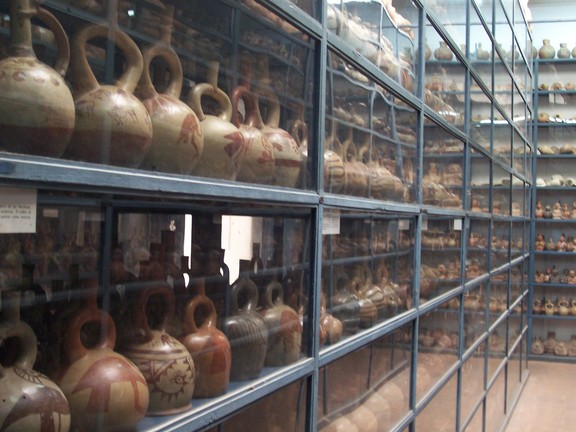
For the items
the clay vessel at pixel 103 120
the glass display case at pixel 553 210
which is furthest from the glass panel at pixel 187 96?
the glass display case at pixel 553 210

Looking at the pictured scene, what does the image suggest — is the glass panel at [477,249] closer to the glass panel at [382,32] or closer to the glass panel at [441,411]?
the glass panel at [441,411]

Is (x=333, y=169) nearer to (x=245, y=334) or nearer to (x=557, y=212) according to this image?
(x=245, y=334)

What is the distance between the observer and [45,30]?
0.98m

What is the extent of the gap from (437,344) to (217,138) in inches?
75.7

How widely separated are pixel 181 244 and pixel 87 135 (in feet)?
1.27

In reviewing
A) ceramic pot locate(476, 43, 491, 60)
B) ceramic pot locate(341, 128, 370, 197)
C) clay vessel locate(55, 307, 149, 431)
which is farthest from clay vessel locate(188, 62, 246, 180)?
ceramic pot locate(476, 43, 491, 60)

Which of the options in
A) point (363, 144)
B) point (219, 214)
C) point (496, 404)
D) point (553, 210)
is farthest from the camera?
point (553, 210)

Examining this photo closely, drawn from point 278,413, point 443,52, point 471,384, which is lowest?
point 471,384

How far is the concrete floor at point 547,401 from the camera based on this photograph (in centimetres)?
444

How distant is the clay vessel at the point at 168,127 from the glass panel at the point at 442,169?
1.72 m

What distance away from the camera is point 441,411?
2936mm

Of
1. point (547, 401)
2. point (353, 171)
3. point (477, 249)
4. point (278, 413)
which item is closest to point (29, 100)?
point (278, 413)

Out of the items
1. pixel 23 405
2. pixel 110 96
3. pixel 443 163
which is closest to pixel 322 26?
pixel 110 96

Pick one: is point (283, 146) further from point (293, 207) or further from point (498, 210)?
point (498, 210)
